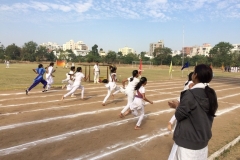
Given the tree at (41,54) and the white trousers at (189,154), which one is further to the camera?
the tree at (41,54)

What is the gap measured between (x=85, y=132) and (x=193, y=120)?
412cm

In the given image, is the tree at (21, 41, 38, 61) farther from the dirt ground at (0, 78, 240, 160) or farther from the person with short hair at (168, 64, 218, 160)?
the person with short hair at (168, 64, 218, 160)

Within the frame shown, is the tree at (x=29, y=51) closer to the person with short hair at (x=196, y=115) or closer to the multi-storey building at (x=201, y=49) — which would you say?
the person with short hair at (x=196, y=115)

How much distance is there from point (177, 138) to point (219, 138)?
4054 millimetres

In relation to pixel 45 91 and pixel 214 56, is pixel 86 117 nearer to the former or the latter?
pixel 45 91

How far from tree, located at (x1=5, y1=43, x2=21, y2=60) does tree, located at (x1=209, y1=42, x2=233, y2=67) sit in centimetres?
7192

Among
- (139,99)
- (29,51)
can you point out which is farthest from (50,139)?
(29,51)

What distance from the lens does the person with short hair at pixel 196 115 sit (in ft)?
8.95

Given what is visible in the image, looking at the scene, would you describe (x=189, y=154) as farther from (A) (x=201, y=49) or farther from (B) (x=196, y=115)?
(A) (x=201, y=49)

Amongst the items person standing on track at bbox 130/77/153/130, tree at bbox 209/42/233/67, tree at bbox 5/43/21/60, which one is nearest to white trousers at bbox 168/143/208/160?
person standing on track at bbox 130/77/153/130

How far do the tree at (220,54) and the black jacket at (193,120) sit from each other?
70682 millimetres

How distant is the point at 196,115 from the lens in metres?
2.76

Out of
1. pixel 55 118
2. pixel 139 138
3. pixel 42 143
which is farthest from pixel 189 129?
pixel 55 118

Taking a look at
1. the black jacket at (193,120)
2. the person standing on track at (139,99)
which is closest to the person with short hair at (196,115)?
the black jacket at (193,120)
